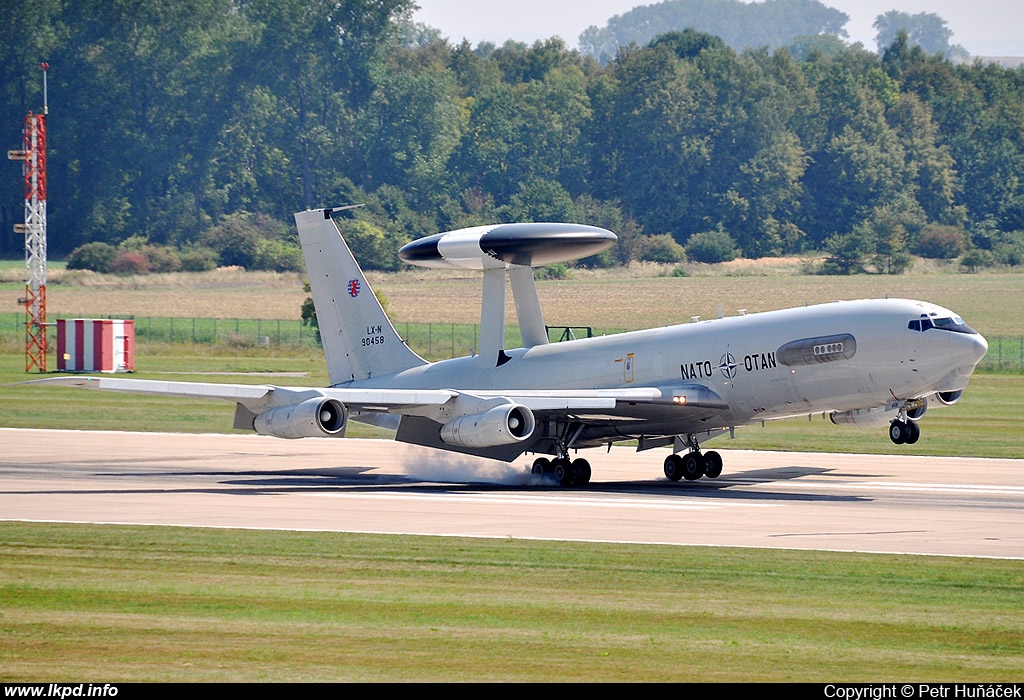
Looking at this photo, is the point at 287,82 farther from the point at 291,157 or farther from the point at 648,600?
the point at 648,600

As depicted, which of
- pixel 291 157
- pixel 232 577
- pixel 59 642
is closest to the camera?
pixel 59 642

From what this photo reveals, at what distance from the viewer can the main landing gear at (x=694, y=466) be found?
40406 millimetres

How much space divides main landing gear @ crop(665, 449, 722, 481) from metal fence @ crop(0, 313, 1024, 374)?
48.5 metres

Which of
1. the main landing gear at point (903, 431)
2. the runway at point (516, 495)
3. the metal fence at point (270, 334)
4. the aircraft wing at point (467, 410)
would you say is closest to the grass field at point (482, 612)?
the runway at point (516, 495)

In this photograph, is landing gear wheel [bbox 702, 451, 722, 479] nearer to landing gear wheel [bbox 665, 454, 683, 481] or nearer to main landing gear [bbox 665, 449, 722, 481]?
main landing gear [bbox 665, 449, 722, 481]

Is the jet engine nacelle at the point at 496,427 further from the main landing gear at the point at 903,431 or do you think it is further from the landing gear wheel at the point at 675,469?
the main landing gear at the point at 903,431

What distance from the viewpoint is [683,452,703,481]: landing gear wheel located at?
40438 mm

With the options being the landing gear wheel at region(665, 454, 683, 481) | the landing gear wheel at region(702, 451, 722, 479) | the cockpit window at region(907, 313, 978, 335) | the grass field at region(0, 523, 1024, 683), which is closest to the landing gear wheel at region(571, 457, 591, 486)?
the landing gear wheel at region(665, 454, 683, 481)

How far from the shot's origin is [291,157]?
164 meters

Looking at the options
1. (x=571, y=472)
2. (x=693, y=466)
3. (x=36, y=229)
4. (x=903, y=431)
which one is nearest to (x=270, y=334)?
(x=36, y=229)

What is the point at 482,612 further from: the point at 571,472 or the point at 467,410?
the point at 571,472

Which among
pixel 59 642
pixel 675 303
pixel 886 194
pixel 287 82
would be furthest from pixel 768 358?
pixel 287 82

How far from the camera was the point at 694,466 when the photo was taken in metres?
40.5

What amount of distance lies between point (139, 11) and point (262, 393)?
129381mm
